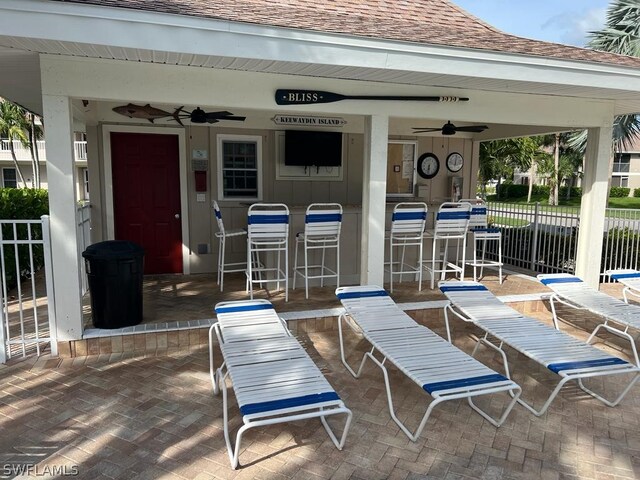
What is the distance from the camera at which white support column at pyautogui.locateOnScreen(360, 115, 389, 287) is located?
5113mm

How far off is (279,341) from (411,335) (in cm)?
118

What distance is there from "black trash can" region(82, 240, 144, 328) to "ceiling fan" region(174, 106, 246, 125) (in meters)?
2.73

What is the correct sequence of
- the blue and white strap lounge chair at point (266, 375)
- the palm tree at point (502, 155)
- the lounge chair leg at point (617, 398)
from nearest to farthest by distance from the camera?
the blue and white strap lounge chair at point (266, 375)
the lounge chair leg at point (617, 398)
the palm tree at point (502, 155)

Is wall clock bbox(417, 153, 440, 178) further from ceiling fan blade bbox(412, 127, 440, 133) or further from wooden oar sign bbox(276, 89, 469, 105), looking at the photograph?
wooden oar sign bbox(276, 89, 469, 105)

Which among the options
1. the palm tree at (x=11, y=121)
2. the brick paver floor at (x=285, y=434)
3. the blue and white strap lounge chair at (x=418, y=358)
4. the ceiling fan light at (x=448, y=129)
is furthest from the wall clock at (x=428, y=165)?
the palm tree at (x=11, y=121)

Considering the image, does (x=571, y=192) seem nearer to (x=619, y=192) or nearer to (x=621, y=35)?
(x=619, y=192)

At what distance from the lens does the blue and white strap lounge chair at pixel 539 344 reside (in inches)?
131

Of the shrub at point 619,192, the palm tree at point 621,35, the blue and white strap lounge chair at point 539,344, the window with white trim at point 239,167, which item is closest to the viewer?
the blue and white strap lounge chair at point 539,344

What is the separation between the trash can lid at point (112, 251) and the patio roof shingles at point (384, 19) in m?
2.21

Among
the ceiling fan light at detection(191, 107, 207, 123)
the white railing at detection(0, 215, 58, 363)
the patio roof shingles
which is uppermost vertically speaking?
the patio roof shingles

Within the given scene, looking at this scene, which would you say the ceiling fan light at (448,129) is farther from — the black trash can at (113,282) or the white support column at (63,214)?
the white support column at (63,214)

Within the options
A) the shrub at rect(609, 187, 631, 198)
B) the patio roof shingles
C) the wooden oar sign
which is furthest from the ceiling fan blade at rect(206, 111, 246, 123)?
the shrub at rect(609, 187, 631, 198)

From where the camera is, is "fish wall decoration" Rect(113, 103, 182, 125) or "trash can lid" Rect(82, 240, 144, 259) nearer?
"trash can lid" Rect(82, 240, 144, 259)

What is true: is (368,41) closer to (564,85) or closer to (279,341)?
(564,85)
